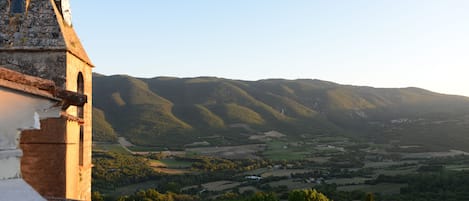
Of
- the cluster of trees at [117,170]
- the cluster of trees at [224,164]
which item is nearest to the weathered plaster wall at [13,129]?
the cluster of trees at [117,170]

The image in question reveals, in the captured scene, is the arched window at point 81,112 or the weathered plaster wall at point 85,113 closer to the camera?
the weathered plaster wall at point 85,113

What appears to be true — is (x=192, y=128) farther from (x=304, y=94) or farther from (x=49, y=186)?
(x=49, y=186)

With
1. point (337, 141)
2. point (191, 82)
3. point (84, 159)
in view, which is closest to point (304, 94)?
point (191, 82)

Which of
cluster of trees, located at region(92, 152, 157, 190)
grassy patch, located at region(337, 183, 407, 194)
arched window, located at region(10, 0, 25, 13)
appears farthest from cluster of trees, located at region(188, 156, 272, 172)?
arched window, located at region(10, 0, 25, 13)

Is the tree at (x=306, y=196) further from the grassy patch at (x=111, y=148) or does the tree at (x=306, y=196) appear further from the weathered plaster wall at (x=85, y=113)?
the grassy patch at (x=111, y=148)

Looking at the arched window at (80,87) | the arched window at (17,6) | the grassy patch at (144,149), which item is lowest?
the grassy patch at (144,149)

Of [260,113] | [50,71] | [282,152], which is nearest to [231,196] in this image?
[50,71]

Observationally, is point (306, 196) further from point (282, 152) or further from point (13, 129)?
point (282, 152)
